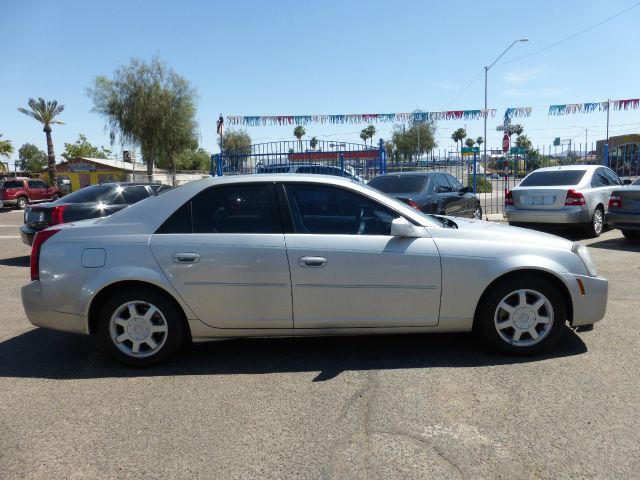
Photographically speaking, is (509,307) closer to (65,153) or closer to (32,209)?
(32,209)

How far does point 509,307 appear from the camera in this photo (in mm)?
4156

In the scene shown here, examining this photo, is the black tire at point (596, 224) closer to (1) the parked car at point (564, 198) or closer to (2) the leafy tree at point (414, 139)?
(1) the parked car at point (564, 198)

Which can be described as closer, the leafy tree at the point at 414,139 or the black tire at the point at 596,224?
the black tire at the point at 596,224

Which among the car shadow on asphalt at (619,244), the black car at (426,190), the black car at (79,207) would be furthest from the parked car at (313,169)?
the car shadow on asphalt at (619,244)

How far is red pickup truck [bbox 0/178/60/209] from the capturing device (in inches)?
1054

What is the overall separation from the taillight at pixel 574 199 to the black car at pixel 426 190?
215 centimetres

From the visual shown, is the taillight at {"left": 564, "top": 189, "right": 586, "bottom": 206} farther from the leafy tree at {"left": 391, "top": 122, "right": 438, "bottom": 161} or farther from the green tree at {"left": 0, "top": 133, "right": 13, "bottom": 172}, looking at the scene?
the green tree at {"left": 0, "top": 133, "right": 13, "bottom": 172}

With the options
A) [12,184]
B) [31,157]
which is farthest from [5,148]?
[31,157]

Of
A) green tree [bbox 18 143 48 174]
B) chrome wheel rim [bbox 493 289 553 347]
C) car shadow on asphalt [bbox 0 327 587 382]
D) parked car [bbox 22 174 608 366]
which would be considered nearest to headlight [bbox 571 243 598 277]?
parked car [bbox 22 174 608 366]

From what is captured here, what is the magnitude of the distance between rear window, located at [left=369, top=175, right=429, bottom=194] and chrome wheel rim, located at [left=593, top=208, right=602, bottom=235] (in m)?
3.82

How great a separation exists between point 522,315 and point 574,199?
7663mm

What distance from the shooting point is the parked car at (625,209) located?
31.1 ft

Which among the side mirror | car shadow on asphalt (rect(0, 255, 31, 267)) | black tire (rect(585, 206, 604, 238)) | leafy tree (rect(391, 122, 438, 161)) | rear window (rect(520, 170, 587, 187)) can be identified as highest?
leafy tree (rect(391, 122, 438, 161))

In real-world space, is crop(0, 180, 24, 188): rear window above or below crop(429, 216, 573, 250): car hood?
above
